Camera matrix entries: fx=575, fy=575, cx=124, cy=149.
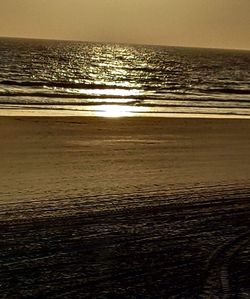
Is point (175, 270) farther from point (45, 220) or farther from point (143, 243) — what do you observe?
point (45, 220)

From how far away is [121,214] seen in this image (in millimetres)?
7211

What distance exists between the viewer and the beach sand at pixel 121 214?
535 centimetres

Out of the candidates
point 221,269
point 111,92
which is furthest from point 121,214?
point 111,92

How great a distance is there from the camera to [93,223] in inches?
269

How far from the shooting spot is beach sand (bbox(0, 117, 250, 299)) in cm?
535

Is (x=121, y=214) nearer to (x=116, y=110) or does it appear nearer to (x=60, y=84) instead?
(x=116, y=110)

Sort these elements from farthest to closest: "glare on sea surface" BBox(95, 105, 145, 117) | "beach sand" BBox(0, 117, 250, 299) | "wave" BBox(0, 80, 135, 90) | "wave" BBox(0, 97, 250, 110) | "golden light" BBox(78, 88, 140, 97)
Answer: "wave" BBox(0, 80, 135, 90) < "golden light" BBox(78, 88, 140, 97) < "wave" BBox(0, 97, 250, 110) < "glare on sea surface" BBox(95, 105, 145, 117) < "beach sand" BBox(0, 117, 250, 299)

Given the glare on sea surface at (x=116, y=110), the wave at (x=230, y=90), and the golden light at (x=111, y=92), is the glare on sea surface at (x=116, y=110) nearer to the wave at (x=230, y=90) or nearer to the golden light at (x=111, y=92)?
the golden light at (x=111, y=92)

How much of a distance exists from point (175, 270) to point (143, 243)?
2.34ft

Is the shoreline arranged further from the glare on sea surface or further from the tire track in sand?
the tire track in sand

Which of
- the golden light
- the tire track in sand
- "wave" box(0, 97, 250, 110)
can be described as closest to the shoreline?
"wave" box(0, 97, 250, 110)

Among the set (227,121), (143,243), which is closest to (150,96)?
(227,121)

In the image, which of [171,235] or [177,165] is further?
[177,165]

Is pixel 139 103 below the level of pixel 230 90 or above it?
above
